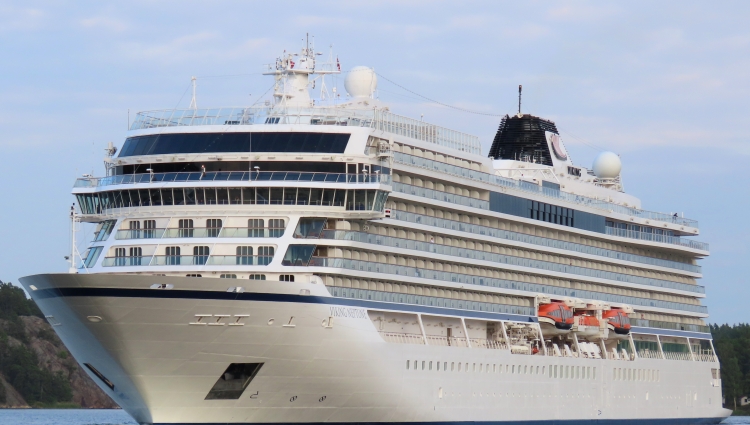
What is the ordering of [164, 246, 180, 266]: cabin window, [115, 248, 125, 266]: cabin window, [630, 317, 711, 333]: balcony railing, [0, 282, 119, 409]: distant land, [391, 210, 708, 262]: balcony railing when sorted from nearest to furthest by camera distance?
[164, 246, 180, 266]: cabin window
[115, 248, 125, 266]: cabin window
[391, 210, 708, 262]: balcony railing
[630, 317, 711, 333]: balcony railing
[0, 282, 119, 409]: distant land

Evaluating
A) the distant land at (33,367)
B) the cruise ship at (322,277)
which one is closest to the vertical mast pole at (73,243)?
the cruise ship at (322,277)

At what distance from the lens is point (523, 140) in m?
72.0

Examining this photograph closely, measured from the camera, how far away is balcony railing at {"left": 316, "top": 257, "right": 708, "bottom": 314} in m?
48.0

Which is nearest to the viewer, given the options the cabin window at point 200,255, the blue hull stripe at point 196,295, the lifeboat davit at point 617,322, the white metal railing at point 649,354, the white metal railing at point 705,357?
the blue hull stripe at point 196,295

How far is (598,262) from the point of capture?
223ft

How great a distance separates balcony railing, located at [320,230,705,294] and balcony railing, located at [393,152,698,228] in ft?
10.5

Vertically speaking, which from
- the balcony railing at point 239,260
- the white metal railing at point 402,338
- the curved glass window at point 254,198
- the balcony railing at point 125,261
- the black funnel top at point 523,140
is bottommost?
the white metal railing at point 402,338

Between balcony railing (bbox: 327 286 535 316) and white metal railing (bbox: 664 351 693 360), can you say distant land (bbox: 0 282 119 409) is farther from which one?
balcony railing (bbox: 327 286 535 316)

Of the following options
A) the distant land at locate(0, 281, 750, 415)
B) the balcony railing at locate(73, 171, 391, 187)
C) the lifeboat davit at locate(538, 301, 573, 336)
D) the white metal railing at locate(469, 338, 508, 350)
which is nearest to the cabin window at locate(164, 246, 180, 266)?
the balcony railing at locate(73, 171, 391, 187)

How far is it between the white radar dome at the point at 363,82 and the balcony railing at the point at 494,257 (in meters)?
7.72

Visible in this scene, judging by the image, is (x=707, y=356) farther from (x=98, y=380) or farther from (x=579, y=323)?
(x=98, y=380)

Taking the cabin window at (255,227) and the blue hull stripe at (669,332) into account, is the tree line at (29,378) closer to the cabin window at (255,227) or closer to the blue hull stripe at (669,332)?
the blue hull stripe at (669,332)

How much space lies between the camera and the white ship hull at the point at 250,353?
43.2 m

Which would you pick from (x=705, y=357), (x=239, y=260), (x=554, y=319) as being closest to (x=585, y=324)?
(x=554, y=319)
